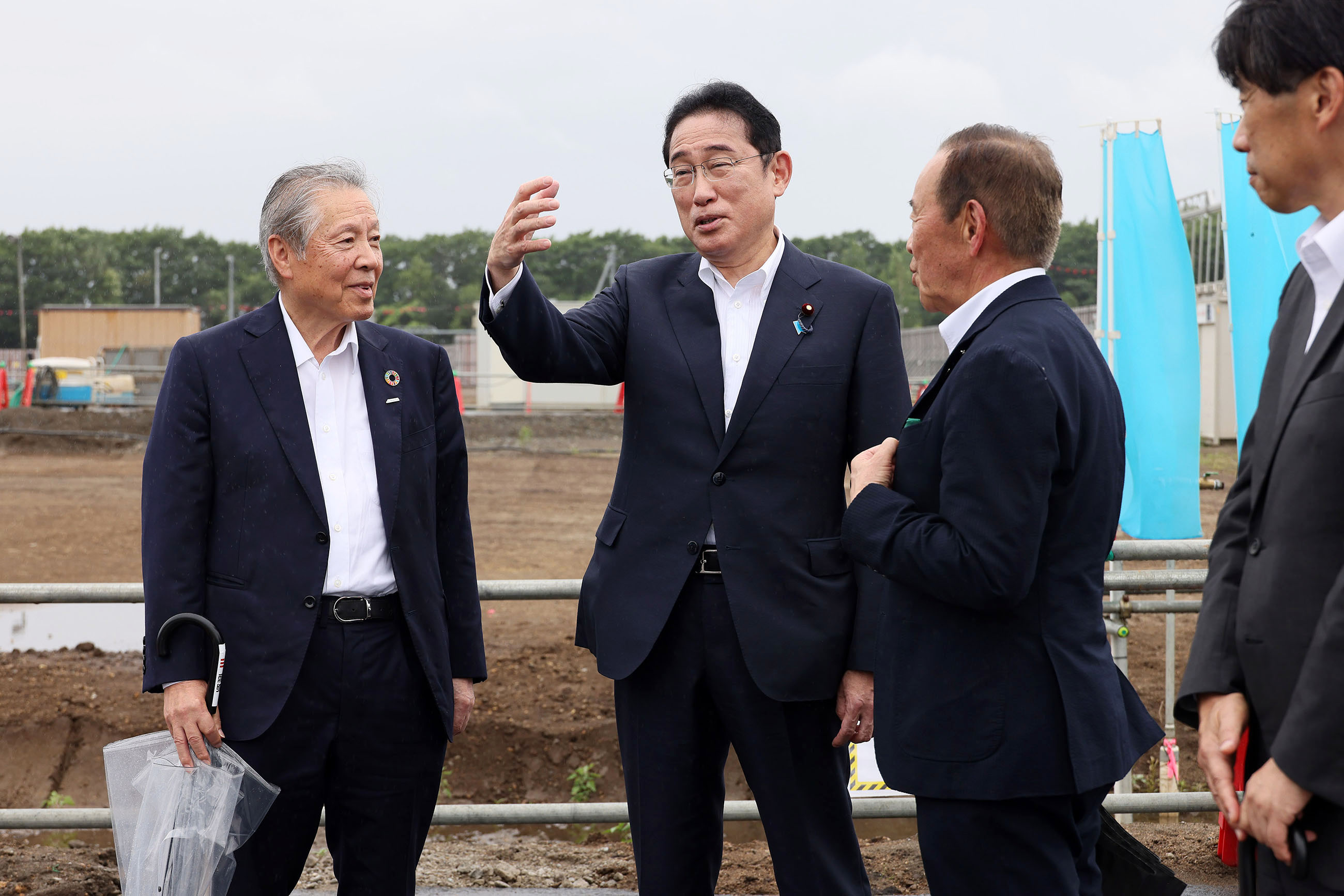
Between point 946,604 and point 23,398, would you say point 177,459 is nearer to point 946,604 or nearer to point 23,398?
point 946,604

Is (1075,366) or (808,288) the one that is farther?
(808,288)

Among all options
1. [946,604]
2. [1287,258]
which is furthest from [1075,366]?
[1287,258]

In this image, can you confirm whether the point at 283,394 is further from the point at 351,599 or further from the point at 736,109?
the point at 736,109

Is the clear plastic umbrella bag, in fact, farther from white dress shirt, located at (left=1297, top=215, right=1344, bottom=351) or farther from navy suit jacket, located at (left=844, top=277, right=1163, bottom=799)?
white dress shirt, located at (left=1297, top=215, right=1344, bottom=351)

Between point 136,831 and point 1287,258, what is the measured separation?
4.59 meters

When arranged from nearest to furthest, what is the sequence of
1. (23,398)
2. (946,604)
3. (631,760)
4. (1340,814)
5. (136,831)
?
(1340,814) → (946,604) → (136,831) → (631,760) → (23,398)

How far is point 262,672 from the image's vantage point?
8.06 ft

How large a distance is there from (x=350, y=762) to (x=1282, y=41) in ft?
7.22

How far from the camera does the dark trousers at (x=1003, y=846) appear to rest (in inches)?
76.8

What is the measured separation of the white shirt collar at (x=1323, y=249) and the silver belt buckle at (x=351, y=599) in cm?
191

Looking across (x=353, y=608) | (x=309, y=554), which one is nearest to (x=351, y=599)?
(x=353, y=608)

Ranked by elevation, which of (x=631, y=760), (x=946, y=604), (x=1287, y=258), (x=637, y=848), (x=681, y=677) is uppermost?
(x=1287, y=258)

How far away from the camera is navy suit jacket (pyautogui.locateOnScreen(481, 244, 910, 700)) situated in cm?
246

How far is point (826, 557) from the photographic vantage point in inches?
97.7
